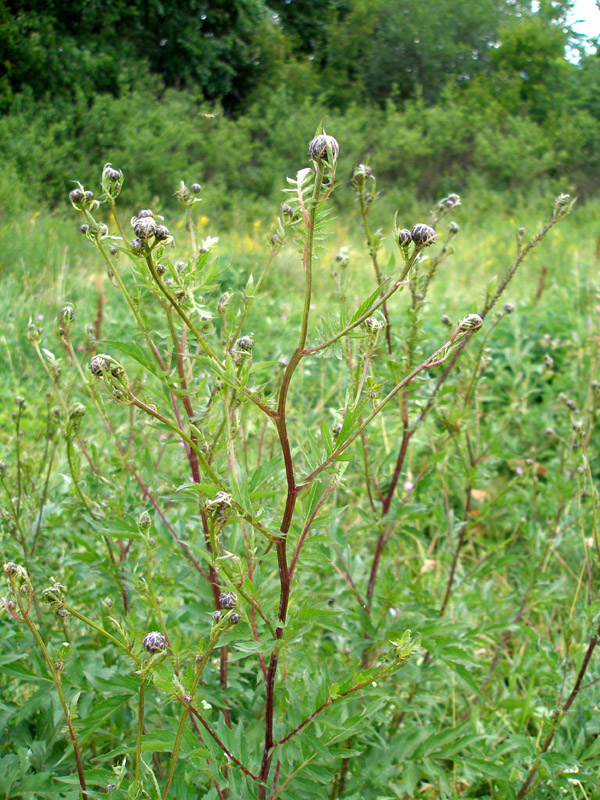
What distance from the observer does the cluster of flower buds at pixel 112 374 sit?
2.28 feet

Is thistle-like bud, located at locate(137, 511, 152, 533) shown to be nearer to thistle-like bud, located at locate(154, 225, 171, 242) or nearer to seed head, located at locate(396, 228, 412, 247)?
thistle-like bud, located at locate(154, 225, 171, 242)

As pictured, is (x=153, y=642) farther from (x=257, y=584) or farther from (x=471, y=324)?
(x=471, y=324)

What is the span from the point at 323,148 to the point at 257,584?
2.12ft

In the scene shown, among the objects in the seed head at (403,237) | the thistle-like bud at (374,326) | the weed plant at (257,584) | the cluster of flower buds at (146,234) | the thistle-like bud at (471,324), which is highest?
the seed head at (403,237)

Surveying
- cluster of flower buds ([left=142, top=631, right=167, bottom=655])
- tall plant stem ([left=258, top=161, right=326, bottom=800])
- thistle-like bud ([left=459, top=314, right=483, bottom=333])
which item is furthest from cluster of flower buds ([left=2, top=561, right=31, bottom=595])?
thistle-like bud ([left=459, top=314, right=483, bottom=333])

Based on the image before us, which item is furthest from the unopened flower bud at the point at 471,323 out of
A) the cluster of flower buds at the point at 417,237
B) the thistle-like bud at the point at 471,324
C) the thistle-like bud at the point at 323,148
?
the thistle-like bud at the point at 323,148

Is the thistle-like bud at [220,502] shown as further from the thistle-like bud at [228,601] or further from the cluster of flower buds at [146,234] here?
the cluster of flower buds at [146,234]

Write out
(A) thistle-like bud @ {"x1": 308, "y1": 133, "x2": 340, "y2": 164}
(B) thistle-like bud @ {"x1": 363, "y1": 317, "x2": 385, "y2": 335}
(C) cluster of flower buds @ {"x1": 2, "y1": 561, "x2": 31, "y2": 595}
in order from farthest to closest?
(B) thistle-like bud @ {"x1": 363, "y1": 317, "x2": 385, "y2": 335}, (C) cluster of flower buds @ {"x1": 2, "y1": 561, "x2": 31, "y2": 595}, (A) thistle-like bud @ {"x1": 308, "y1": 133, "x2": 340, "y2": 164}

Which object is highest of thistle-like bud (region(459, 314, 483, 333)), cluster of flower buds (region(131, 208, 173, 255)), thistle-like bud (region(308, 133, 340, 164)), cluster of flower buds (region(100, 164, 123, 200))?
cluster of flower buds (region(100, 164, 123, 200))

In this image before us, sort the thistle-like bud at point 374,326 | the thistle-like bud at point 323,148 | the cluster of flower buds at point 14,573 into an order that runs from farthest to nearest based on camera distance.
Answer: the thistle-like bud at point 374,326
the cluster of flower buds at point 14,573
the thistle-like bud at point 323,148

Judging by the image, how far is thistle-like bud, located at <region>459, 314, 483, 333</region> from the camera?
0.73m

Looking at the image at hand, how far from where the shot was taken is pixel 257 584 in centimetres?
96

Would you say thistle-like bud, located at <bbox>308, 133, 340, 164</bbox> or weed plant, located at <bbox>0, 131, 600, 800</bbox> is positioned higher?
thistle-like bud, located at <bbox>308, 133, 340, 164</bbox>

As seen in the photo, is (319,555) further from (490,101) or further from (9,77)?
(490,101)
